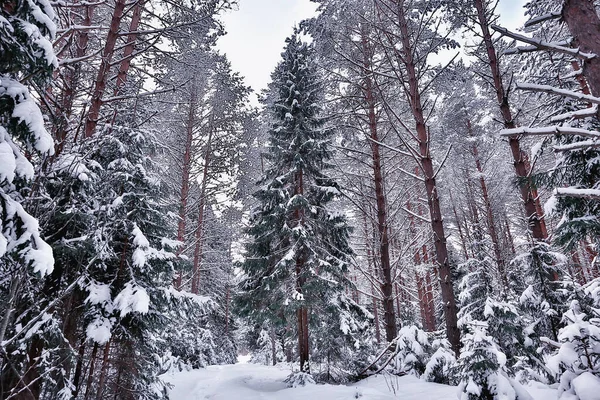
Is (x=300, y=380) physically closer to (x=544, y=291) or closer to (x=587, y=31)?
(x=544, y=291)

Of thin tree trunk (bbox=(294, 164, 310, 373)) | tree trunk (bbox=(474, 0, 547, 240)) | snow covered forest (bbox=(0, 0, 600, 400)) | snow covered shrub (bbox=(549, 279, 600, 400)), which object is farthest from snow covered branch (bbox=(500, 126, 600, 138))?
thin tree trunk (bbox=(294, 164, 310, 373))

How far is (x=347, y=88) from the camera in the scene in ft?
35.9

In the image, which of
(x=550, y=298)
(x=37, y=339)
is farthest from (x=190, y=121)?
(x=550, y=298)

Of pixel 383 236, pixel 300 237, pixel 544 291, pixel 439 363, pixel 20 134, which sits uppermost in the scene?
pixel 300 237

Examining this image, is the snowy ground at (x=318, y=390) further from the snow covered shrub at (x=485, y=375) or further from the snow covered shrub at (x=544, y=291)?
the snow covered shrub at (x=544, y=291)

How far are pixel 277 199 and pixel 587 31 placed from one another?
25.5 ft

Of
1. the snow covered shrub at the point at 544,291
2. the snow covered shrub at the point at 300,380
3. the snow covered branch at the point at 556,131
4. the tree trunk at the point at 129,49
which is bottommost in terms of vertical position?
the snow covered shrub at the point at 300,380

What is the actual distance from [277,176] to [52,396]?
7436 millimetres

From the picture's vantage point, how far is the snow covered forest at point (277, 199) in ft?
9.53

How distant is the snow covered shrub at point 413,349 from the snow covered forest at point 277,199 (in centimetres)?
4

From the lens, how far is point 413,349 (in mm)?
6508

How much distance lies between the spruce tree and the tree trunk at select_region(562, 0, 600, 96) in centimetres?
654

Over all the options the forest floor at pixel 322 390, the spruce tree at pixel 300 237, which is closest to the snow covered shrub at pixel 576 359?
the forest floor at pixel 322 390

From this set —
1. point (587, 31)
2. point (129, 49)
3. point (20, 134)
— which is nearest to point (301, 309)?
point (20, 134)
